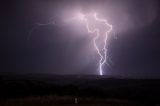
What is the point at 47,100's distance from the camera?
34125mm

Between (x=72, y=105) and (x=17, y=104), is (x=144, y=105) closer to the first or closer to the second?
(x=72, y=105)

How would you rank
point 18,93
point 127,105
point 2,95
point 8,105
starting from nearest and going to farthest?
point 8,105 → point 127,105 → point 2,95 → point 18,93

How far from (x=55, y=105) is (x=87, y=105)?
2.74m

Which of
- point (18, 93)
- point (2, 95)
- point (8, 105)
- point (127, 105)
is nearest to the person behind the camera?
point (8, 105)

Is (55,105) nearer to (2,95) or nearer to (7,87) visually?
(2,95)

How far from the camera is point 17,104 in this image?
104 ft

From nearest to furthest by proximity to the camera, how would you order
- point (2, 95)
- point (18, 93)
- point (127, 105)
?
point (127, 105), point (2, 95), point (18, 93)

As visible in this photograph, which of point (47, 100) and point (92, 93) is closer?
point (47, 100)

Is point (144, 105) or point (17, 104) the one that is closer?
point (17, 104)

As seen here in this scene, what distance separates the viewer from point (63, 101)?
34312 mm

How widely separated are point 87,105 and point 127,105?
15.3 ft

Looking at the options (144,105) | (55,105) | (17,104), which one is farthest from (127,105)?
(17,104)

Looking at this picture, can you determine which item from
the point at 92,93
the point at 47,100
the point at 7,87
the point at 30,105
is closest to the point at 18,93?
the point at 7,87

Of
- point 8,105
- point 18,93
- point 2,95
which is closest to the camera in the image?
point 8,105
